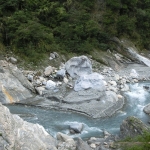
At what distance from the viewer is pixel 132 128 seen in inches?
422

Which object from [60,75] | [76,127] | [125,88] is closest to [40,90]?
[60,75]

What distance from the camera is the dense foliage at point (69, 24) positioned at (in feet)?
65.2

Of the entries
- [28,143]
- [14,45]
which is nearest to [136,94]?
[14,45]

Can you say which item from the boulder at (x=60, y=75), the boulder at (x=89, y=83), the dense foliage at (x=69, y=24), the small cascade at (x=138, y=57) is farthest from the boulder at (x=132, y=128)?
the small cascade at (x=138, y=57)

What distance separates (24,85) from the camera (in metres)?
16.3

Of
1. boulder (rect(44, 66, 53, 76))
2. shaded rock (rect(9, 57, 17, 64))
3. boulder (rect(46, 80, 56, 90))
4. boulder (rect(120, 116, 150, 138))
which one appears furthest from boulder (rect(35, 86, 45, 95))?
boulder (rect(120, 116, 150, 138))

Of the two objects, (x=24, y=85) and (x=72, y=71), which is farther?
(x=72, y=71)

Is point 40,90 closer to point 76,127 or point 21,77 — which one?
point 21,77

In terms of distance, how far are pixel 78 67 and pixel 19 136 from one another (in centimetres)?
1032

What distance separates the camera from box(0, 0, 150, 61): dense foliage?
19859 mm

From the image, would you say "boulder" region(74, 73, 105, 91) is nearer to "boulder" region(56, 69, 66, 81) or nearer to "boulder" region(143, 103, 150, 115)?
"boulder" region(56, 69, 66, 81)

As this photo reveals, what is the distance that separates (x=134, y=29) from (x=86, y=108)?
1267 centimetres

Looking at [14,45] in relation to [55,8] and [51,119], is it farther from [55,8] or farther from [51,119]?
[51,119]

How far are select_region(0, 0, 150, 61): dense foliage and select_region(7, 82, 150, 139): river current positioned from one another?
6.18 meters
